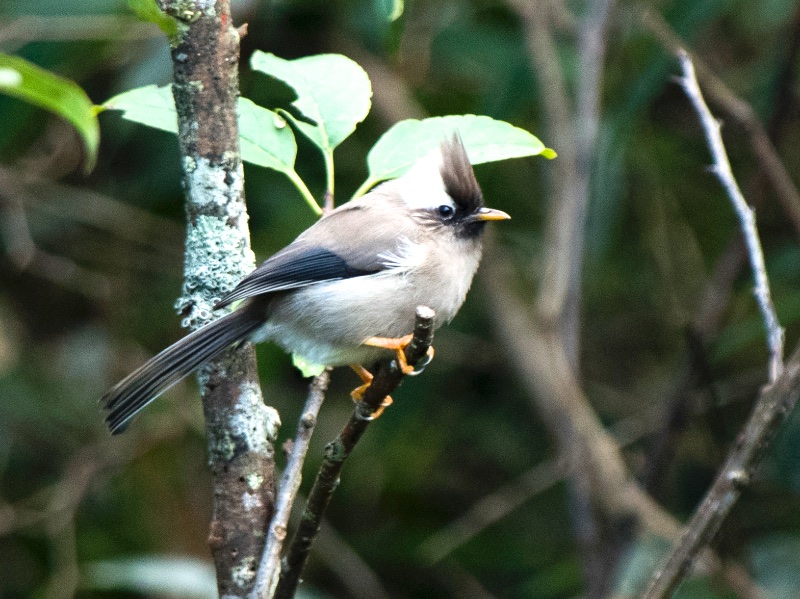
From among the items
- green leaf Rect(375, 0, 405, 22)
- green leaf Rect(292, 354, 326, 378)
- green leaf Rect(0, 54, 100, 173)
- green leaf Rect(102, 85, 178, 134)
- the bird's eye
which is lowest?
green leaf Rect(292, 354, 326, 378)

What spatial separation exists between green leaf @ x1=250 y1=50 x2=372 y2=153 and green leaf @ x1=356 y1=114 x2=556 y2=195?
4.0 inches

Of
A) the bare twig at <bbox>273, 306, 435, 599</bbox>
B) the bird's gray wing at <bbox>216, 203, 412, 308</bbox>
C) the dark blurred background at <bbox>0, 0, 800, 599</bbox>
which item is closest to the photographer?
the bare twig at <bbox>273, 306, 435, 599</bbox>

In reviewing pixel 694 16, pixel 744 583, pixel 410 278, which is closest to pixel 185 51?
pixel 410 278

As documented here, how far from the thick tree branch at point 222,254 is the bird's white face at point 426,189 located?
1.35 meters

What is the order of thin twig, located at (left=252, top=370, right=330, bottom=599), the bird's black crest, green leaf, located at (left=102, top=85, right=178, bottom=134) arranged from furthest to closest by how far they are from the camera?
1. the bird's black crest
2. green leaf, located at (left=102, top=85, right=178, bottom=134)
3. thin twig, located at (left=252, top=370, right=330, bottom=599)

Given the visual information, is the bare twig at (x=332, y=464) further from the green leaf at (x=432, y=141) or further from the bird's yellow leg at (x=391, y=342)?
the bird's yellow leg at (x=391, y=342)

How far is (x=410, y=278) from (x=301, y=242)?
1.15ft

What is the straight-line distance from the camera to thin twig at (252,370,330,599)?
1901 mm

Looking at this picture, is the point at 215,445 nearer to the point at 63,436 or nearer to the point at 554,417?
the point at 554,417

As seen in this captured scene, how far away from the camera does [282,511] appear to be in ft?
6.59

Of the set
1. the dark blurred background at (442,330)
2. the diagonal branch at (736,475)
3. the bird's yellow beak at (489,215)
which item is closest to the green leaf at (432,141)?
the diagonal branch at (736,475)

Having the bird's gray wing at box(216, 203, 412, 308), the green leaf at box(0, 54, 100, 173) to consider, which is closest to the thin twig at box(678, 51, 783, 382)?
the bird's gray wing at box(216, 203, 412, 308)

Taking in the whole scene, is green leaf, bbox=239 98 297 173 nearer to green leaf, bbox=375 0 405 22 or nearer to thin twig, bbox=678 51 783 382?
green leaf, bbox=375 0 405 22

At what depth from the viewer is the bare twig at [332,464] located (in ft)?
6.63
